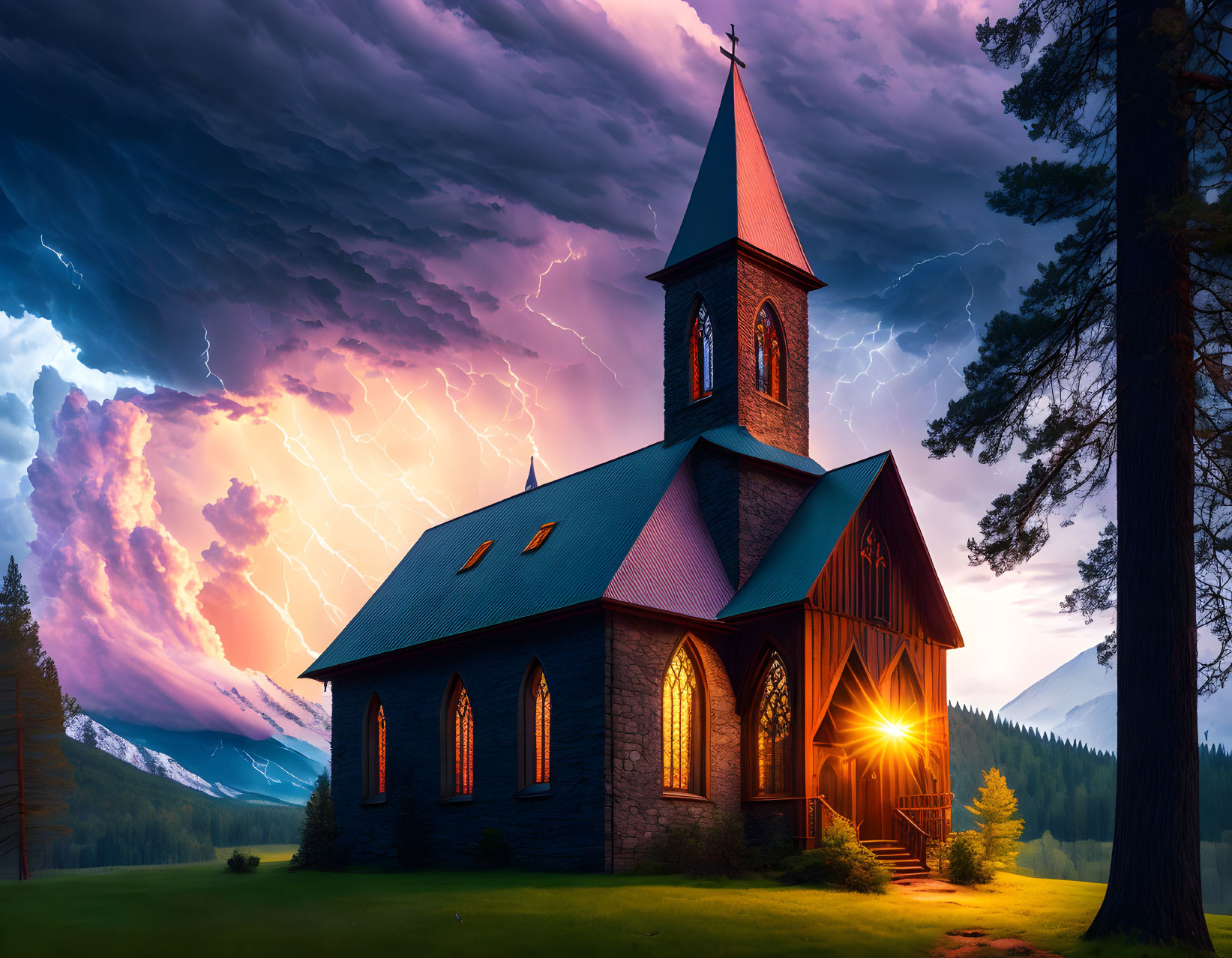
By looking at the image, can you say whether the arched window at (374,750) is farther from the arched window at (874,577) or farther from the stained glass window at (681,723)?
the arched window at (874,577)

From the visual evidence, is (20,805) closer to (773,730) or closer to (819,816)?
(773,730)

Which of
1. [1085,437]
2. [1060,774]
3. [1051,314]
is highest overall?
[1051,314]

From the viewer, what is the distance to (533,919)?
54.2 ft

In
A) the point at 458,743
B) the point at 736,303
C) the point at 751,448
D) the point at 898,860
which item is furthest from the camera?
the point at 736,303

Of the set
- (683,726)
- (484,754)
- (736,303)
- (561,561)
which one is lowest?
(484,754)

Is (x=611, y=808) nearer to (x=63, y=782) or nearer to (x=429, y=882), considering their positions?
(x=429, y=882)

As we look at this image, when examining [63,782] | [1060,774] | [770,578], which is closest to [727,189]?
[770,578]

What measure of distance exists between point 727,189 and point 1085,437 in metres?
16.5

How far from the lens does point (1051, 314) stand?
19.0 m

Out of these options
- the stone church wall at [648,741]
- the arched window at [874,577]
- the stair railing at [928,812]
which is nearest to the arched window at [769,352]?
the arched window at [874,577]

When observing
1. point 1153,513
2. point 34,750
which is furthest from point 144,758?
point 1153,513

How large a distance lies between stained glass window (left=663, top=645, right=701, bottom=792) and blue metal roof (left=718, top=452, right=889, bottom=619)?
164 centimetres

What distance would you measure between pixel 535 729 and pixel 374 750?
9.12 meters

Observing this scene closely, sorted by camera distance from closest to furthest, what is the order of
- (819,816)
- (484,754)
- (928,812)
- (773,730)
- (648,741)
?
(819,816) < (648,741) < (773,730) < (928,812) < (484,754)
